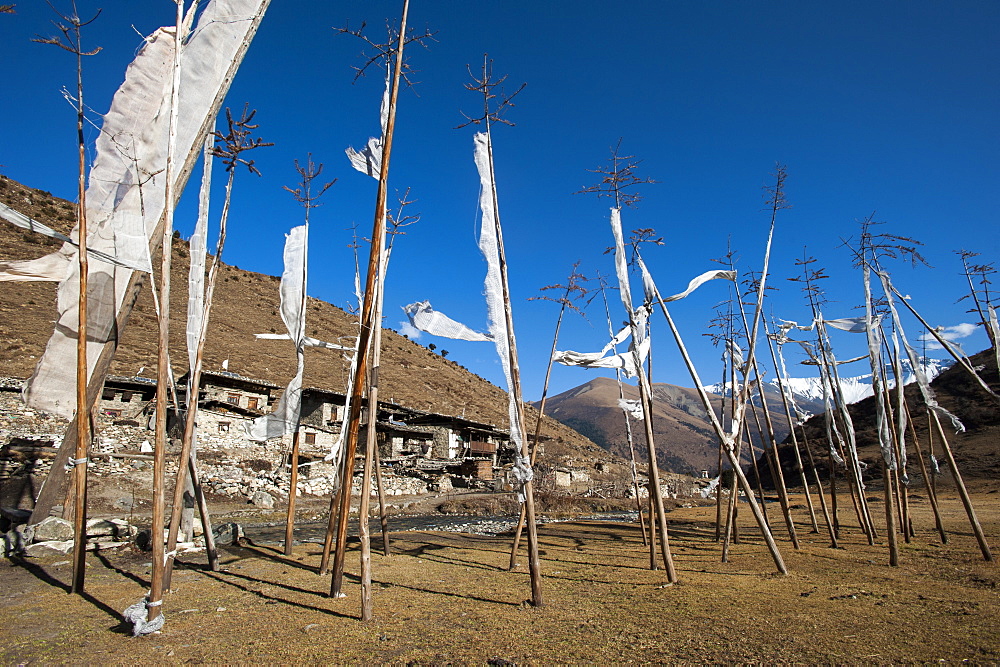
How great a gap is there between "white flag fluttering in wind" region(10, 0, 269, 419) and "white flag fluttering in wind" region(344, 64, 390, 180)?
1.57 metres

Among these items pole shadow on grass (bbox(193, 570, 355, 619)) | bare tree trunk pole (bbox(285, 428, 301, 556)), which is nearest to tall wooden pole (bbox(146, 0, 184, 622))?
pole shadow on grass (bbox(193, 570, 355, 619))

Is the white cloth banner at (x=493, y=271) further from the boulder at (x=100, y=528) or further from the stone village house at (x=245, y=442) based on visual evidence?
the stone village house at (x=245, y=442)

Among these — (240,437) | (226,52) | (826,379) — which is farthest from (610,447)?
(226,52)

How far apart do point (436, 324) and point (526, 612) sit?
3.13 m

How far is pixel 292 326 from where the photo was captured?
316 inches

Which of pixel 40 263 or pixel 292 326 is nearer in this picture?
pixel 40 263

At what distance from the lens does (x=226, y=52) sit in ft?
18.7

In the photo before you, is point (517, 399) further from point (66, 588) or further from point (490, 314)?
point (66, 588)

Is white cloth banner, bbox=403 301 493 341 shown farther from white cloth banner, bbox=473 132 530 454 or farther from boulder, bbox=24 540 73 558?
boulder, bbox=24 540 73 558

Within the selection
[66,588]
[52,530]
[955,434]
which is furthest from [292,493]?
[955,434]

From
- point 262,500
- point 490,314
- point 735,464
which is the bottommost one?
point 262,500

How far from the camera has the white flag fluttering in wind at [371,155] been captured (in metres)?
6.06

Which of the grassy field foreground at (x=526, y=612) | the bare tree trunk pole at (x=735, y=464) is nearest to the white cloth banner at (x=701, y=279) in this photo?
the bare tree trunk pole at (x=735, y=464)

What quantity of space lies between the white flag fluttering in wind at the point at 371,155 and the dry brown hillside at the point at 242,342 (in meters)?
21.4
